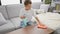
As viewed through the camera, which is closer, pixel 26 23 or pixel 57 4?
pixel 26 23

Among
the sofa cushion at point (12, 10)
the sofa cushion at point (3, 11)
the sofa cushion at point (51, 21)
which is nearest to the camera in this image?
the sofa cushion at point (51, 21)

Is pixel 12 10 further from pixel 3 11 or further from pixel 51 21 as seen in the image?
pixel 51 21

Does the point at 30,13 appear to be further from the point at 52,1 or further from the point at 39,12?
the point at 52,1

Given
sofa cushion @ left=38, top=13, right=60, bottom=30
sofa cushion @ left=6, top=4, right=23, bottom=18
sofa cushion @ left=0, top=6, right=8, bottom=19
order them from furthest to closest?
sofa cushion @ left=6, top=4, right=23, bottom=18 < sofa cushion @ left=0, top=6, right=8, bottom=19 < sofa cushion @ left=38, top=13, right=60, bottom=30

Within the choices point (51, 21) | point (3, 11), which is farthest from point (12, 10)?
point (51, 21)

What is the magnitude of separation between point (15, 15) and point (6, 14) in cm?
33

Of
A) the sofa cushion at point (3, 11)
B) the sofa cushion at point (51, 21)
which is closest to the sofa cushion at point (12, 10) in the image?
the sofa cushion at point (3, 11)

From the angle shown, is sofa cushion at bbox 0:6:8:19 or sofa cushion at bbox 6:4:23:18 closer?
sofa cushion at bbox 0:6:8:19

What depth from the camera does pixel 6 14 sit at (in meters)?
3.36

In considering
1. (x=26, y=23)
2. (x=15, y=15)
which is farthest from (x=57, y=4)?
(x=26, y=23)

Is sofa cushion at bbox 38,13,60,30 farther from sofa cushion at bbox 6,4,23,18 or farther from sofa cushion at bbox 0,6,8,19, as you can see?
sofa cushion at bbox 0,6,8,19

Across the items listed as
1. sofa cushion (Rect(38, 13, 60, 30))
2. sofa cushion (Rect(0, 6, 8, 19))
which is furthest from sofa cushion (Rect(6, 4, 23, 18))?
sofa cushion (Rect(38, 13, 60, 30))

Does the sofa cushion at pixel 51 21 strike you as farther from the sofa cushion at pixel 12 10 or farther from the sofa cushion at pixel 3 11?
the sofa cushion at pixel 3 11

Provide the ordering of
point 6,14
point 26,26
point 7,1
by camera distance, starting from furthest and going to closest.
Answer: point 7,1 < point 6,14 < point 26,26
